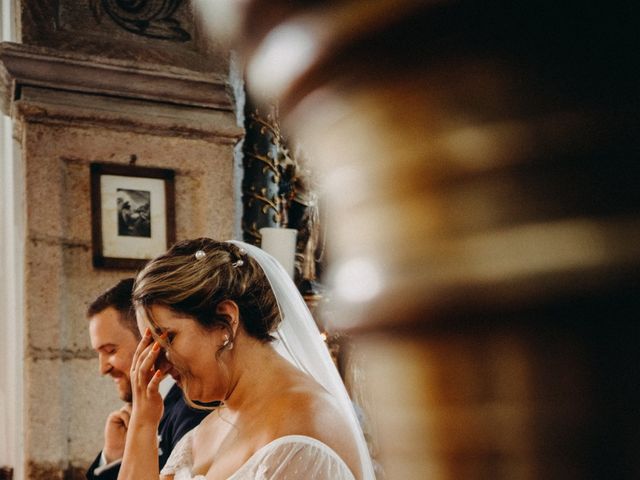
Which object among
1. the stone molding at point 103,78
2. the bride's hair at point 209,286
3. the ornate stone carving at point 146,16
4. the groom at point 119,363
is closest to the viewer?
the bride's hair at point 209,286

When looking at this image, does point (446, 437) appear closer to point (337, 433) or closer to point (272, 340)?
point (337, 433)

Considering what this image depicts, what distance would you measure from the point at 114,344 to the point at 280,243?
124 cm

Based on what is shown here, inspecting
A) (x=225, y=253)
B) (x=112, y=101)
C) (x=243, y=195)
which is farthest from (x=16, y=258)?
(x=225, y=253)

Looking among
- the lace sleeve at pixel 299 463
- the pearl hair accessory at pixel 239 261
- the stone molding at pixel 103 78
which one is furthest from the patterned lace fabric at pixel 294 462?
the stone molding at pixel 103 78

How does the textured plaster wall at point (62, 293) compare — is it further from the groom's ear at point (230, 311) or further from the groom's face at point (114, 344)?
the groom's ear at point (230, 311)

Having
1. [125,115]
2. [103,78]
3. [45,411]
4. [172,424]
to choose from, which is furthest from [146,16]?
[172,424]

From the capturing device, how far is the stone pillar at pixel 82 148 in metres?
3.36

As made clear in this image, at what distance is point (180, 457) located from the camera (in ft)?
7.91

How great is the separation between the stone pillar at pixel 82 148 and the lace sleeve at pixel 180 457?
1.05m

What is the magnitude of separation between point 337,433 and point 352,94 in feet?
→ 5.39

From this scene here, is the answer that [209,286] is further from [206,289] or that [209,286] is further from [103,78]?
[103,78]

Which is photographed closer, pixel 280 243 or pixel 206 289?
pixel 206 289

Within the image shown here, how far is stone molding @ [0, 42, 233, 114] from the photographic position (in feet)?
11.5

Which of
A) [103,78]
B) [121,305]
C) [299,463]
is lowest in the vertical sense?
[299,463]
